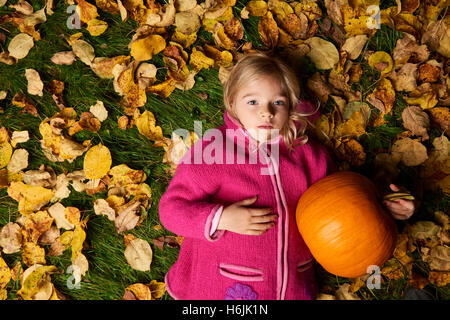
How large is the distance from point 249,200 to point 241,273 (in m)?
0.33

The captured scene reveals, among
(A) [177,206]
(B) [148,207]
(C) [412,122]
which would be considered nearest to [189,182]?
(A) [177,206]

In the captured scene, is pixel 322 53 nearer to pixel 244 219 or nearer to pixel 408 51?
pixel 408 51

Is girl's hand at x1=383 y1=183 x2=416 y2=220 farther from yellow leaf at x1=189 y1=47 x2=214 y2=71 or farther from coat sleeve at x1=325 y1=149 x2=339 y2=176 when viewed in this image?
yellow leaf at x1=189 y1=47 x2=214 y2=71

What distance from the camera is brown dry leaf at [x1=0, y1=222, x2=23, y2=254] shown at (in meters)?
1.79

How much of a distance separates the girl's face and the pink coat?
0.13 m

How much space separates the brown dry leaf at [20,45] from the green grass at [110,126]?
0.03m

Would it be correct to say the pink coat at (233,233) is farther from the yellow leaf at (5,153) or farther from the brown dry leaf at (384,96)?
the yellow leaf at (5,153)

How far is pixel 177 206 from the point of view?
1.51 metres

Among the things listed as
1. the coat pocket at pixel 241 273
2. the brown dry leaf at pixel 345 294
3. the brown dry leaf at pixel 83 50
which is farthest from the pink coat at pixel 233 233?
the brown dry leaf at pixel 83 50

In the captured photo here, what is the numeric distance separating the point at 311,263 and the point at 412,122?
0.96 metres

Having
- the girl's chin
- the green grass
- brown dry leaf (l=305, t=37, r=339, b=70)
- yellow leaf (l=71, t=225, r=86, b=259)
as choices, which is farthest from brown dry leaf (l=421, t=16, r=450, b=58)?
yellow leaf (l=71, t=225, r=86, b=259)

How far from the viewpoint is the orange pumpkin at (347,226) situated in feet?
4.54

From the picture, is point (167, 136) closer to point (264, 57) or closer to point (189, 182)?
point (189, 182)

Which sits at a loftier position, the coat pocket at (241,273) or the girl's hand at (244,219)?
the girl's hand at (244,219)
